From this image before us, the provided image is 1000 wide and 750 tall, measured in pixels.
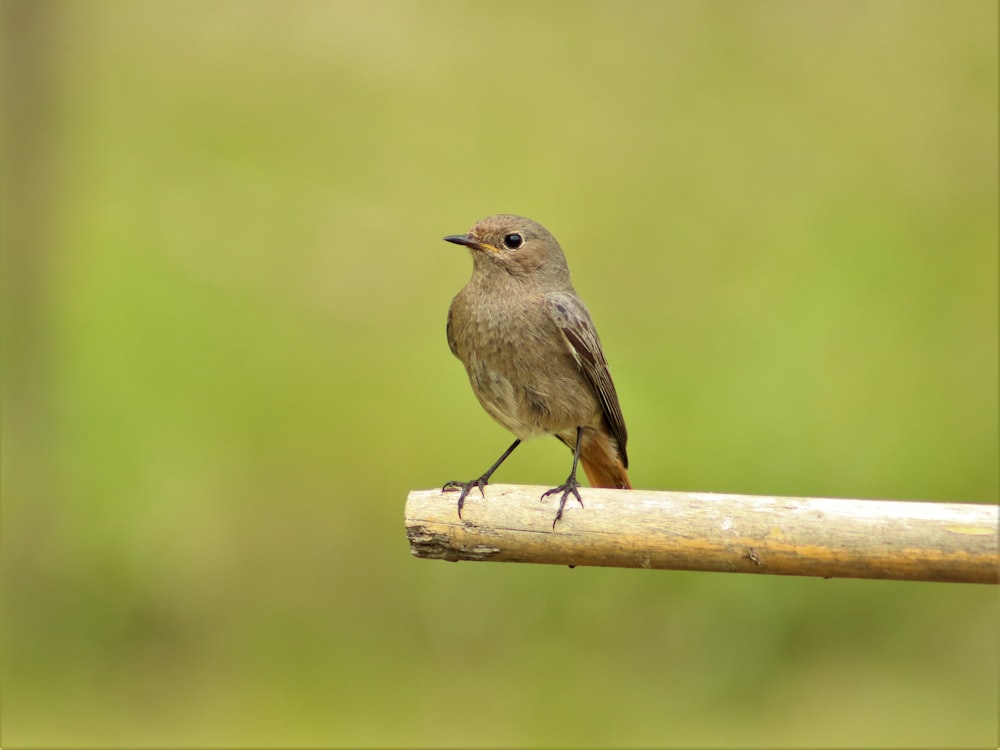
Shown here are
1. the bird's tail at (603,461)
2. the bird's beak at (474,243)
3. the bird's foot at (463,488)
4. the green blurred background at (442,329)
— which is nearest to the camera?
the bird's foot at (463,488)

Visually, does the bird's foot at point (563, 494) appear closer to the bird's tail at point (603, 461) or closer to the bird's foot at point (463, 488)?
the bird's foot at point (463, 488)

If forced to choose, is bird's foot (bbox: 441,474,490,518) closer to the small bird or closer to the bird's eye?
the small bird

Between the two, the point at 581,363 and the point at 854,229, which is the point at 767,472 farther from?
the point at 581,363

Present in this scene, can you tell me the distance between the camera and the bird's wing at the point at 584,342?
4.82 meters

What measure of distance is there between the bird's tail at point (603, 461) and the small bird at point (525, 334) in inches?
8.9

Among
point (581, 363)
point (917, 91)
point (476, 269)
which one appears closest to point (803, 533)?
point (581, 363)

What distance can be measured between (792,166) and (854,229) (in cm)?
75

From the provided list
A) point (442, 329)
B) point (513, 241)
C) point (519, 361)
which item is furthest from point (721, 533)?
point (442, 329)

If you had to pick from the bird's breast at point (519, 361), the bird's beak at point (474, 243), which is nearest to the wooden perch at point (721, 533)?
the bird's breast at point (519, 361)

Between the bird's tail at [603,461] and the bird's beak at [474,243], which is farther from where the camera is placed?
the bird's tail at [603,461]

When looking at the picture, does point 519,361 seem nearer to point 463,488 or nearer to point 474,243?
point 474,243

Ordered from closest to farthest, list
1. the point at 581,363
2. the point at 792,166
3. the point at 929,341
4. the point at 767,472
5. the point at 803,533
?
the point at 803,533, the point at 581,363, the point at 767,472, the point at 929,341, the point at 792,166

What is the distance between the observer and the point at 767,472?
7492mm

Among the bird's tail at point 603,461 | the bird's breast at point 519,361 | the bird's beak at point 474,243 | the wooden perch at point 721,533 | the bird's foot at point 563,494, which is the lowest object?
the wooden perch at point 721,533
